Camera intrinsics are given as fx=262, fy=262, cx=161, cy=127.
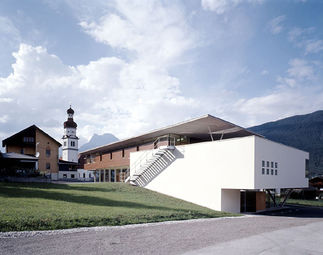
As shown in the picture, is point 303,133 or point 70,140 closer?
point 70,140

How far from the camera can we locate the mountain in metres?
90.3

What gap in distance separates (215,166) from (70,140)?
70.3 metres

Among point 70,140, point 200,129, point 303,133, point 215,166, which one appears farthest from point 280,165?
point 303,133

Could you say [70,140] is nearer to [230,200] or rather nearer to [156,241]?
[230,200]

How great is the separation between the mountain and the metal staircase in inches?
2790

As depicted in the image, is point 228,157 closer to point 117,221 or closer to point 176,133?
point 176,133

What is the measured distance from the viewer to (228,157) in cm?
1839

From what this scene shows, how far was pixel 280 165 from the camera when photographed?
20.9m

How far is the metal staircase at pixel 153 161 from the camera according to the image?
927 inches

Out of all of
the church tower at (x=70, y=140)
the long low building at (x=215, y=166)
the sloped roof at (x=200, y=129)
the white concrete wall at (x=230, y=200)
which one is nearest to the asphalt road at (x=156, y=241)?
the long low building at (x=215, y=166)

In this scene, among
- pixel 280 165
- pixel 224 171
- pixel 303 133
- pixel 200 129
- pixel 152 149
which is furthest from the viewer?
pixel 303 133

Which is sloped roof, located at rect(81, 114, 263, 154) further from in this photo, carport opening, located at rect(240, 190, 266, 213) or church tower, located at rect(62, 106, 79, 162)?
church tower, located at rect(62, 106, 79, 162)

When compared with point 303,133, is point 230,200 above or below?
below

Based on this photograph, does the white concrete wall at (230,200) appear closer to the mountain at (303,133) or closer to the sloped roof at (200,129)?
the sloped roof at (200,129)
